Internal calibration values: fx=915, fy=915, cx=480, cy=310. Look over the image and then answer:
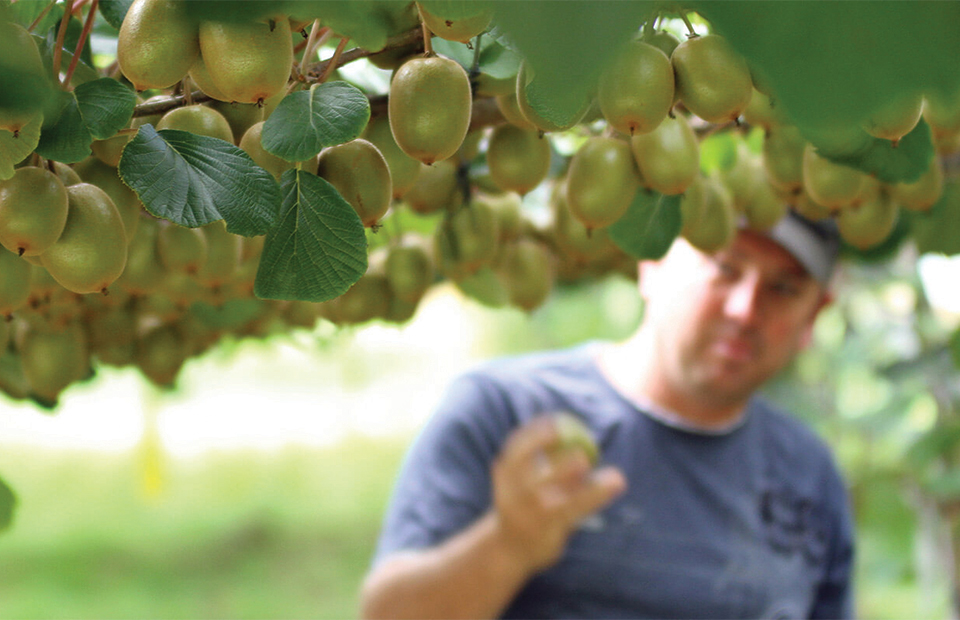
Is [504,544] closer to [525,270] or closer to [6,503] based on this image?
[525,270]

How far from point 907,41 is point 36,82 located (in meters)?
0.36

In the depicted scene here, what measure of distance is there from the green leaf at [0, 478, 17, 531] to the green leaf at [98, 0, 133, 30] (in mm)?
368

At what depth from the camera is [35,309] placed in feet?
2.61

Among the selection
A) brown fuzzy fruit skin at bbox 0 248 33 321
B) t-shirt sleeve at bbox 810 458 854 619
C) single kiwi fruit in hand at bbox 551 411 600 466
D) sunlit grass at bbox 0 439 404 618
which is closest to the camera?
brown fuzzy fruit skin at bbox 0 248 33 321

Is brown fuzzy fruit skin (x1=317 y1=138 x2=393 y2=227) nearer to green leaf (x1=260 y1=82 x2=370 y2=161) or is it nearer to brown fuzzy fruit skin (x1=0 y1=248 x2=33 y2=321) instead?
green leaf (x1=260 y1=82 x2=370 y2=161)

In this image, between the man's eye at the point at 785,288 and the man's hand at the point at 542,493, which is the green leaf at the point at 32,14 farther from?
the man's eye at the point at 785,288

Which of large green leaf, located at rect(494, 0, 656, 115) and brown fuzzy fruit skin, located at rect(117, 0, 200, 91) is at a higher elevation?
large green leaf, located at rect(494, 0, 656, 115)

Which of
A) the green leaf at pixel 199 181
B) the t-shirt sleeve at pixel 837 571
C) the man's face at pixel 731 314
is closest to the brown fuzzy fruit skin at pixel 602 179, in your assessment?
the green leaf at pixel 199 181

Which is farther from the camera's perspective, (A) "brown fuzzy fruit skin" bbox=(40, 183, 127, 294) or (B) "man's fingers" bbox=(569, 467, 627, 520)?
(B) "man's fingers" bbox=(569, 467, 627, 520)

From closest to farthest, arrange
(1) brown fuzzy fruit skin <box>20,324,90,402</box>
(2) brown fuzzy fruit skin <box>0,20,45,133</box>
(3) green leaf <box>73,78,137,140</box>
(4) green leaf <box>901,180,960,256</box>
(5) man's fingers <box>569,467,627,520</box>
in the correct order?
(2) brown fuzzy fruit skin <box>0,20,45,133</box>, (3) green leaf <box>73,78,137,140</box>, (1) brown fuzzy fruit skin <box>20,324,90,402</box>, (4) green leaf <box>901,180,960,256</box>, (5) man's fingers <box>569,467,627,520</box>

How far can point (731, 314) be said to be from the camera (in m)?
1.48

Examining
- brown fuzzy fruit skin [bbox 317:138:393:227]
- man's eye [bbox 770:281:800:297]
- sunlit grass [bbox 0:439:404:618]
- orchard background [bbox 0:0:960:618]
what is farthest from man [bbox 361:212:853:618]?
sunlit grass [bbox 0:439:404:618]

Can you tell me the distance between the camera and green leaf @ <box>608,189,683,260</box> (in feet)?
2.54

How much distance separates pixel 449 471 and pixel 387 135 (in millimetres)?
996
